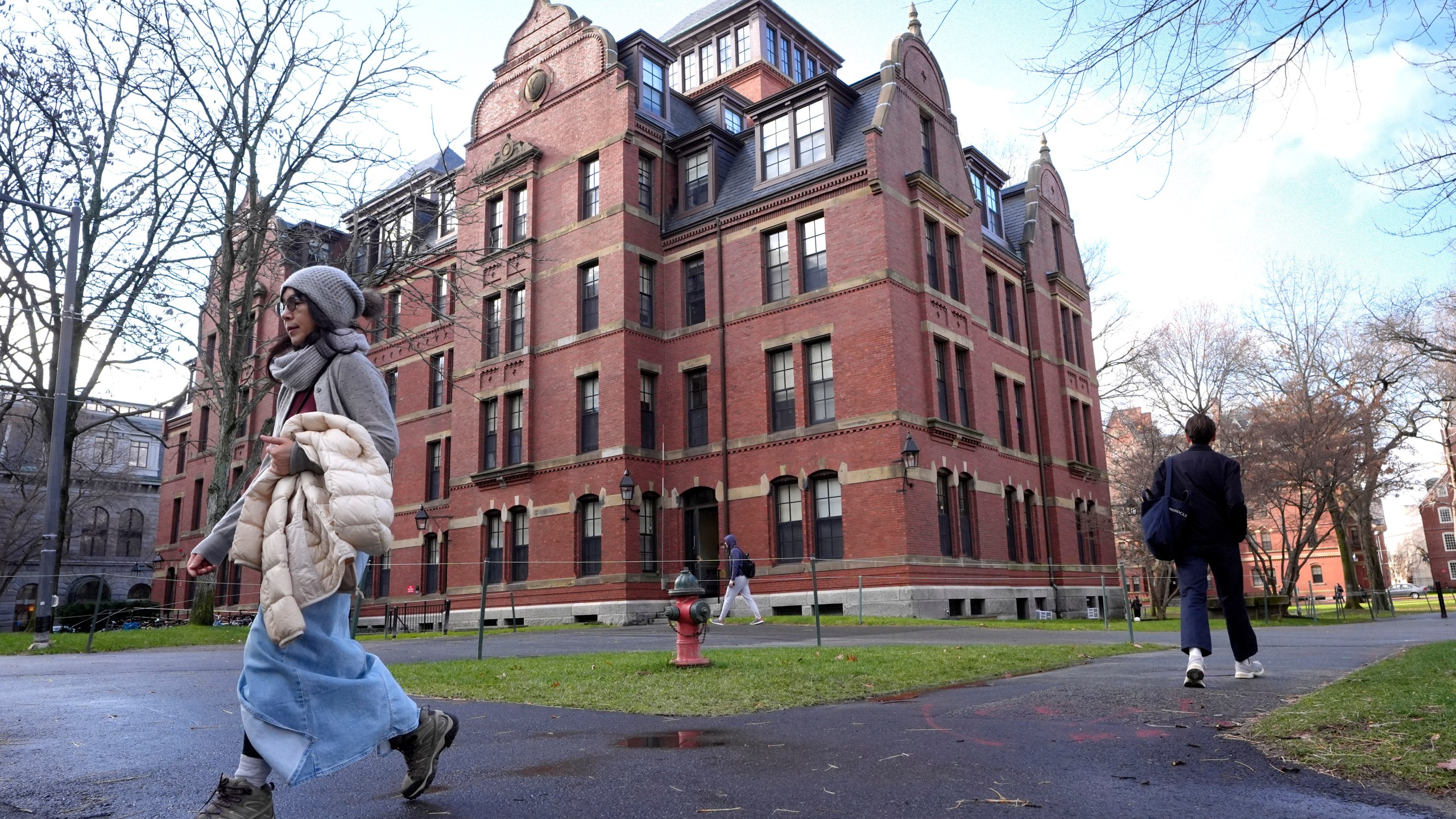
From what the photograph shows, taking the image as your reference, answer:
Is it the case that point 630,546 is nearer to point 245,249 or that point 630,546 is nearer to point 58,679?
point 245,249

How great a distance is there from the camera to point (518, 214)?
2842cm

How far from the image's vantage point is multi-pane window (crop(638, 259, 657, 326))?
25547 millimetres

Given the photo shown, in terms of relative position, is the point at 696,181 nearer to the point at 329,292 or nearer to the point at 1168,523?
the point at 1168,523

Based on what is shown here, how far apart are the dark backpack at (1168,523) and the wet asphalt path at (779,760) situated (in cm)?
98

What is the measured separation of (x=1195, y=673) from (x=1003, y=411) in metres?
21.2

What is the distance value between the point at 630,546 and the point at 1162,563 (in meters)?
14.8

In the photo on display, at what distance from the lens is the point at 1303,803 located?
10.7ft

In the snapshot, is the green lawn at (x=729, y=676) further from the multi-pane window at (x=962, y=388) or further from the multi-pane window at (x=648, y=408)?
the multi-pane window at (x=648, y=408)

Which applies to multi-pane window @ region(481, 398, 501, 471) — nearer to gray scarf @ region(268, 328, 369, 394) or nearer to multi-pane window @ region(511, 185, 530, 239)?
multi-pane window @ region(511, 185, 530, 239)

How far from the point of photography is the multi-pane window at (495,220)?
28547 mm

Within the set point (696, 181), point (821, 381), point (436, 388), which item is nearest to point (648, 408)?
point (821, 381)

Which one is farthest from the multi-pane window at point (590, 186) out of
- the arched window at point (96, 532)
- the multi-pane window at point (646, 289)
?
the arched window at point (96, 532)

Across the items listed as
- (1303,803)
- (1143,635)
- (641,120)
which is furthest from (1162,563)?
(1303,803)

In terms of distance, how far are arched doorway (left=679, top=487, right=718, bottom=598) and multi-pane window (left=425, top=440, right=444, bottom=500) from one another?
407 inches
